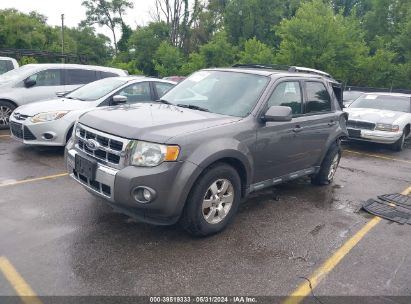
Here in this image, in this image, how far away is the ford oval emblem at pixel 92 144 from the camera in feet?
12.5

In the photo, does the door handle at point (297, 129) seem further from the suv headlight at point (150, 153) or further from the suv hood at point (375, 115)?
the suv hood at point (375, 115)

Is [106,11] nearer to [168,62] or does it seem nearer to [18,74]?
[168,62]

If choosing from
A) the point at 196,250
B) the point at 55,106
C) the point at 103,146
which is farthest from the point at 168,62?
the point at 196,250

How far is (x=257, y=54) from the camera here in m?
24.0

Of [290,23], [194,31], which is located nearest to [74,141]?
[290,23]

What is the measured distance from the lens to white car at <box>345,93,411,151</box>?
950 cm

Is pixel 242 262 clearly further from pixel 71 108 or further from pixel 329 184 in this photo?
pixel 71 108

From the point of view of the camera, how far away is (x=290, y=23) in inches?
803

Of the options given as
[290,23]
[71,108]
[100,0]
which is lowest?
[71,108]

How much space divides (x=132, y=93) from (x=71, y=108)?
1.31 m

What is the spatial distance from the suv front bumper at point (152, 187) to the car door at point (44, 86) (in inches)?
256

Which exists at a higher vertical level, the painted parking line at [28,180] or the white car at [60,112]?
the white car at [60,112]

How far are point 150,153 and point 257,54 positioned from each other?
71.5ft

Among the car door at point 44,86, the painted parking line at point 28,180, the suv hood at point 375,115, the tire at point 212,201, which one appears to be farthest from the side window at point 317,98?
the car door at point 44,86
